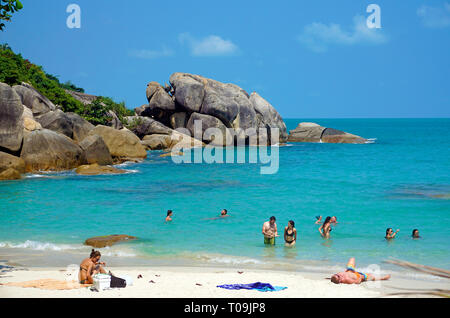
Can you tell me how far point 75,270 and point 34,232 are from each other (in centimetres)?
570

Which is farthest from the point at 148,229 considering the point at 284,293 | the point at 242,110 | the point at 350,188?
the point at 242,110

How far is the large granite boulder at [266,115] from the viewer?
186 feet

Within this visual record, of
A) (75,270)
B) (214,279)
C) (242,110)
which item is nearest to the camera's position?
(214,279)

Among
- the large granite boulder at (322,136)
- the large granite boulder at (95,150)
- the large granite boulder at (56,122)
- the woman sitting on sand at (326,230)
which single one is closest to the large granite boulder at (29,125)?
the large granite boulder at (56,122)

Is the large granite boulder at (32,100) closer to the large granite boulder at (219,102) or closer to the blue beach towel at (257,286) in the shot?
the large granite boulder at (219,102)

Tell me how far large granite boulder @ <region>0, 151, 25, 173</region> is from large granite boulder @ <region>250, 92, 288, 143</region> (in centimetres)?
3193

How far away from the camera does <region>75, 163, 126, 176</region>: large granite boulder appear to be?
29.8 m

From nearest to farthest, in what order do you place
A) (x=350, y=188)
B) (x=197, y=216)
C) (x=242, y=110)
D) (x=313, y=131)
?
(x=197, y=216), (x=350, y=188), (x=242, y=110), (x=313, y=131)

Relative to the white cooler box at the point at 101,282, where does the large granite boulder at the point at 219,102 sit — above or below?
above

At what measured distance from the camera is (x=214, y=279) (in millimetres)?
11000

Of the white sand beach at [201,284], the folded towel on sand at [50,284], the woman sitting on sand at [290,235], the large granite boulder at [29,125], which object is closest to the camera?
the white sand beach at [201,284]

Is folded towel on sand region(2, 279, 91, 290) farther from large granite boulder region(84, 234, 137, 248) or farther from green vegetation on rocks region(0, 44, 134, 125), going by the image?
green vegetation on rocks region(0, 44, 134, 125)

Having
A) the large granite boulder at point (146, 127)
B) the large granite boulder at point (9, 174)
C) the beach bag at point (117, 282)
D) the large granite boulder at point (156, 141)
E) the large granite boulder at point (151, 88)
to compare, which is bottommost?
the beach bag at point (117, 282)
